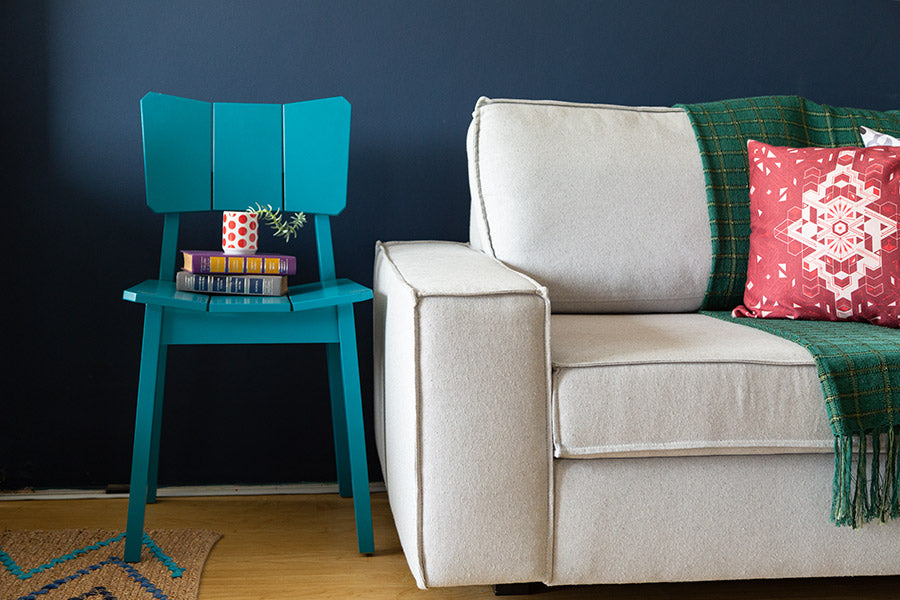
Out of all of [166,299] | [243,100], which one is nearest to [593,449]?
[166,299]

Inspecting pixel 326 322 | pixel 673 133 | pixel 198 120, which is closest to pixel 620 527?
pixel 326 322

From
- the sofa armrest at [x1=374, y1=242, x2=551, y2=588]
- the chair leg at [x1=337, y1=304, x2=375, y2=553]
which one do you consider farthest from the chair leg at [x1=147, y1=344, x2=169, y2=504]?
the sofa armrest at [x1=374, y1=242, x2=551, y2=588]

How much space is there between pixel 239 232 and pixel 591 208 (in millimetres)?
674

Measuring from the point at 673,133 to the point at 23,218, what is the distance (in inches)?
55.7

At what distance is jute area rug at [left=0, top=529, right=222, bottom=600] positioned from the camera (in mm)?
1327

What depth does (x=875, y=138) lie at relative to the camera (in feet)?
5.51

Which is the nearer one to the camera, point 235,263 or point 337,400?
point 235,263

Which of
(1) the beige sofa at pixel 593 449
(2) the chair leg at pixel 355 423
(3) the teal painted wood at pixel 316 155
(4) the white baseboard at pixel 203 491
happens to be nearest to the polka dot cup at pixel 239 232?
(3) the teal painted wood at pixel 316 155

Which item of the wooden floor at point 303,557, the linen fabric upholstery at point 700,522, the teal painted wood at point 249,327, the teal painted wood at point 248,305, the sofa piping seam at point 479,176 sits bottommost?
the wooden floor at point 303,557

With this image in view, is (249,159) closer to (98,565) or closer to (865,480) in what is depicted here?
(98,565)

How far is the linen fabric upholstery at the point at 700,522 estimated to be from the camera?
1.17 metres

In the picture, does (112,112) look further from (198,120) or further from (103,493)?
(103,493)

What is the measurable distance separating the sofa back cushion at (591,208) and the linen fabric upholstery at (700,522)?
485mm

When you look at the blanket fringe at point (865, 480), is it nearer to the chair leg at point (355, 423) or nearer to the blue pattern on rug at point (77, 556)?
the chair leg at point (355, 423)
